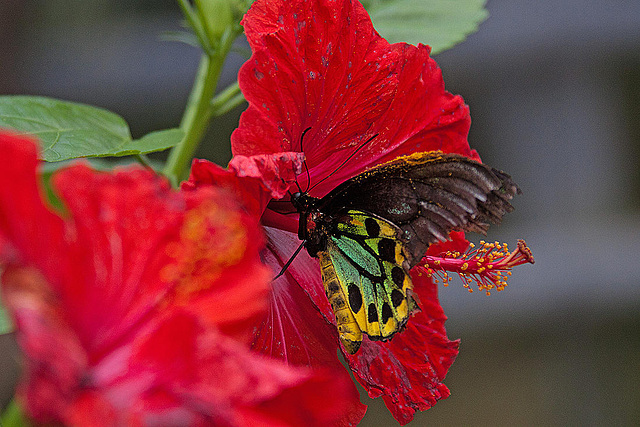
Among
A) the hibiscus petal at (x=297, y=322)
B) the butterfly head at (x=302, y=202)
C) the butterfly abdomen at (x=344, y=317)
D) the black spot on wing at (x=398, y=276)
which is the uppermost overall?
the butterfly head at (x=302, y=202)

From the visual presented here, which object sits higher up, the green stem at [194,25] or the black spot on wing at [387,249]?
the green stem at [194,25]

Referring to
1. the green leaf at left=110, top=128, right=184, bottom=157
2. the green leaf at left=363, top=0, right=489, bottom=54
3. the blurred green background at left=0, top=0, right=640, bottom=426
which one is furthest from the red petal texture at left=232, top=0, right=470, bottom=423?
the blurred green background at left=0, top=0, right=640, bottom=426

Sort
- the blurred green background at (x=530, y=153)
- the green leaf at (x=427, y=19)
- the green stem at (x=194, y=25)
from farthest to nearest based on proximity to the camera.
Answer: the blurred green background at (x=530, y=153), the green leaf at (x=427, y=19), the green stem at (x=194, y=25)

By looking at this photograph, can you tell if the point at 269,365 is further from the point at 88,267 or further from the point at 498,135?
the point at 498,135

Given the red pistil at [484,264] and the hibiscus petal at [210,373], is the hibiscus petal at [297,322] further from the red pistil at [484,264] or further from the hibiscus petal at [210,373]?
the hibiscus petal at [210,373]

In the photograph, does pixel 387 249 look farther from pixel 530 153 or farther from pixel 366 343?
pixel 530 153

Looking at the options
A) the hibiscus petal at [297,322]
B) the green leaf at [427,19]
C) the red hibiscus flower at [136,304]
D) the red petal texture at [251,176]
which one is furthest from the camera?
the green leaf at [427,19]

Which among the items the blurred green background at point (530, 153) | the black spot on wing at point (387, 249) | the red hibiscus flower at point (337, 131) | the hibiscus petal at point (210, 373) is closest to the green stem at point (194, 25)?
the red hibiscus flower at point (337, 131)
